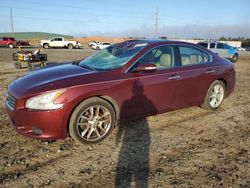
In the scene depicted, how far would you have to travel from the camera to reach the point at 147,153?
399 cm

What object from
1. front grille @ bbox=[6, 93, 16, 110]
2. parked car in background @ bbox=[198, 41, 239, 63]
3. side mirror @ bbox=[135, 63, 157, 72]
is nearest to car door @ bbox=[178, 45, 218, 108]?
side mirror @ bbox=[135, 63, 157, 72]

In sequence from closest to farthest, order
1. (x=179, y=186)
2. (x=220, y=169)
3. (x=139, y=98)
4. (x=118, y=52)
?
(x=179, y=186), (x=220, y=169), (x=139, y=98), (x=118, y=52)

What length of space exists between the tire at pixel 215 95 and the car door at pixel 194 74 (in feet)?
0.52

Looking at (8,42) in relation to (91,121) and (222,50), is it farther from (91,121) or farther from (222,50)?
(91,121)

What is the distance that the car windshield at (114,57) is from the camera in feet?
15.3

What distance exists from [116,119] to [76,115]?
726 millimetres

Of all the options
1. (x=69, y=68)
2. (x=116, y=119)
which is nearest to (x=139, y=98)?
(x=116, y=119)

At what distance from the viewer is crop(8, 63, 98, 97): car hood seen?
392 cm

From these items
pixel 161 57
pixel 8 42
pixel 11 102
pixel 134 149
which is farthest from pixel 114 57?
pixel 8 42

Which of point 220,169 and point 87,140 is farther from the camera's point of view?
point 87,140

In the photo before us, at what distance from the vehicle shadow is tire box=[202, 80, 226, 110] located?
1.59 m

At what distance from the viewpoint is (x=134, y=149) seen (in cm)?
410

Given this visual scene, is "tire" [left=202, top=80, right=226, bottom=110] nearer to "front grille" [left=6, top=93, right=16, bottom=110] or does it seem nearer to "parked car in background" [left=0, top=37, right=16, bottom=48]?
"front grille" [left=6, top=93, right=16, bottom=110]

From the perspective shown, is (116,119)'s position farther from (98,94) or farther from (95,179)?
(95,179)
